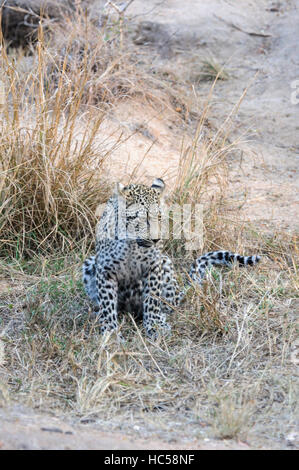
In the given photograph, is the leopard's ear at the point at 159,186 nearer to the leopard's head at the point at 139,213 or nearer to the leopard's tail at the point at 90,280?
the leopard's head at the point at 139,213

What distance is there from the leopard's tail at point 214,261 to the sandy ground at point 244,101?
4.35 ft

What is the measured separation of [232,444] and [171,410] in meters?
0.57

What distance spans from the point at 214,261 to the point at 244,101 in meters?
4.48

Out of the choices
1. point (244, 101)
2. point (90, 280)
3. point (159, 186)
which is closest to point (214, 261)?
→ point (159, 186)

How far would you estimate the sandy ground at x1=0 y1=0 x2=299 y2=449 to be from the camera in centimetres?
768

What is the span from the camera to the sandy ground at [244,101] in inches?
302

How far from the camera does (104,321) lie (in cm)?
520

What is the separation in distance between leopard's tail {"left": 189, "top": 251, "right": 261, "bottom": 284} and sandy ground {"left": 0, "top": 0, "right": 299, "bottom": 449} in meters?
1.33

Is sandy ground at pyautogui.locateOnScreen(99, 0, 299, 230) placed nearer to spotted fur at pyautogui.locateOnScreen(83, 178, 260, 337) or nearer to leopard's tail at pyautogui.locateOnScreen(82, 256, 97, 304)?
leopard's tail at pyautogui.locateOnScreen(82, 256, 97, 304)

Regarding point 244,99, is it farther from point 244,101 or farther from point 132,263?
point 132,263

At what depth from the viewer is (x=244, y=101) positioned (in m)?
9.80

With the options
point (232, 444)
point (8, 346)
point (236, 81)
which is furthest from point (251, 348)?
point (236, 81)
